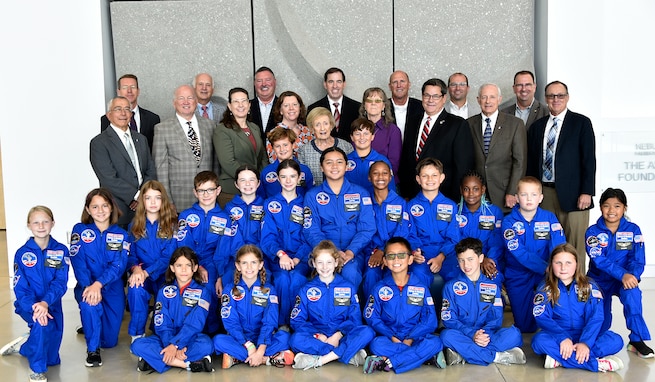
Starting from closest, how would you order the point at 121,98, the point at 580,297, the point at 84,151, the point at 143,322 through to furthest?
1. the point at 580,297
2. the point at 143,322
3. the point at 121,98
4. the point at 84,151

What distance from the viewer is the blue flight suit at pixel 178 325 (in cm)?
402

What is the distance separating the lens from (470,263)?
168 inches

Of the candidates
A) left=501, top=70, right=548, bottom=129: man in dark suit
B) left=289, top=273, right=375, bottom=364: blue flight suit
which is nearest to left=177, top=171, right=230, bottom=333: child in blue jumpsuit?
left=289, top=273, right=375, bottom=364: blue flight suit

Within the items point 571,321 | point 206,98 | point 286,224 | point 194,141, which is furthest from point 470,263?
point 206,98

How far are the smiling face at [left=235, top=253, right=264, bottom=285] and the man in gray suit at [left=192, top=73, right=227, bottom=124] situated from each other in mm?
1764

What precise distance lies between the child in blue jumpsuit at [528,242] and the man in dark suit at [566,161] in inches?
22.1

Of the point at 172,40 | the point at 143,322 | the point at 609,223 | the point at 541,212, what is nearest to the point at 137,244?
the point at 143,322

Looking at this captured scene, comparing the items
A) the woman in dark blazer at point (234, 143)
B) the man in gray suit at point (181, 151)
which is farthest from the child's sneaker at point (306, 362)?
the man in gray suit at point (181, 151)

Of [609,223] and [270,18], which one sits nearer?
[609,223]

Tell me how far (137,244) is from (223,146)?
973mm

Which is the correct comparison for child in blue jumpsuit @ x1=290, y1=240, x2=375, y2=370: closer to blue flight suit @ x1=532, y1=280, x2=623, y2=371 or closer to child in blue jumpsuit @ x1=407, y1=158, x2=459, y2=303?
child in blue jumpsuit @ x1=407, y1=158, x2=459, y2=303

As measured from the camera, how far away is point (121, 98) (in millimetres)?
5035

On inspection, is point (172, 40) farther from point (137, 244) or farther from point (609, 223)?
point (609, 223)

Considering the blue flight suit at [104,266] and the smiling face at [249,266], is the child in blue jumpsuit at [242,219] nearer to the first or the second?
the smiling face at [249,266]
